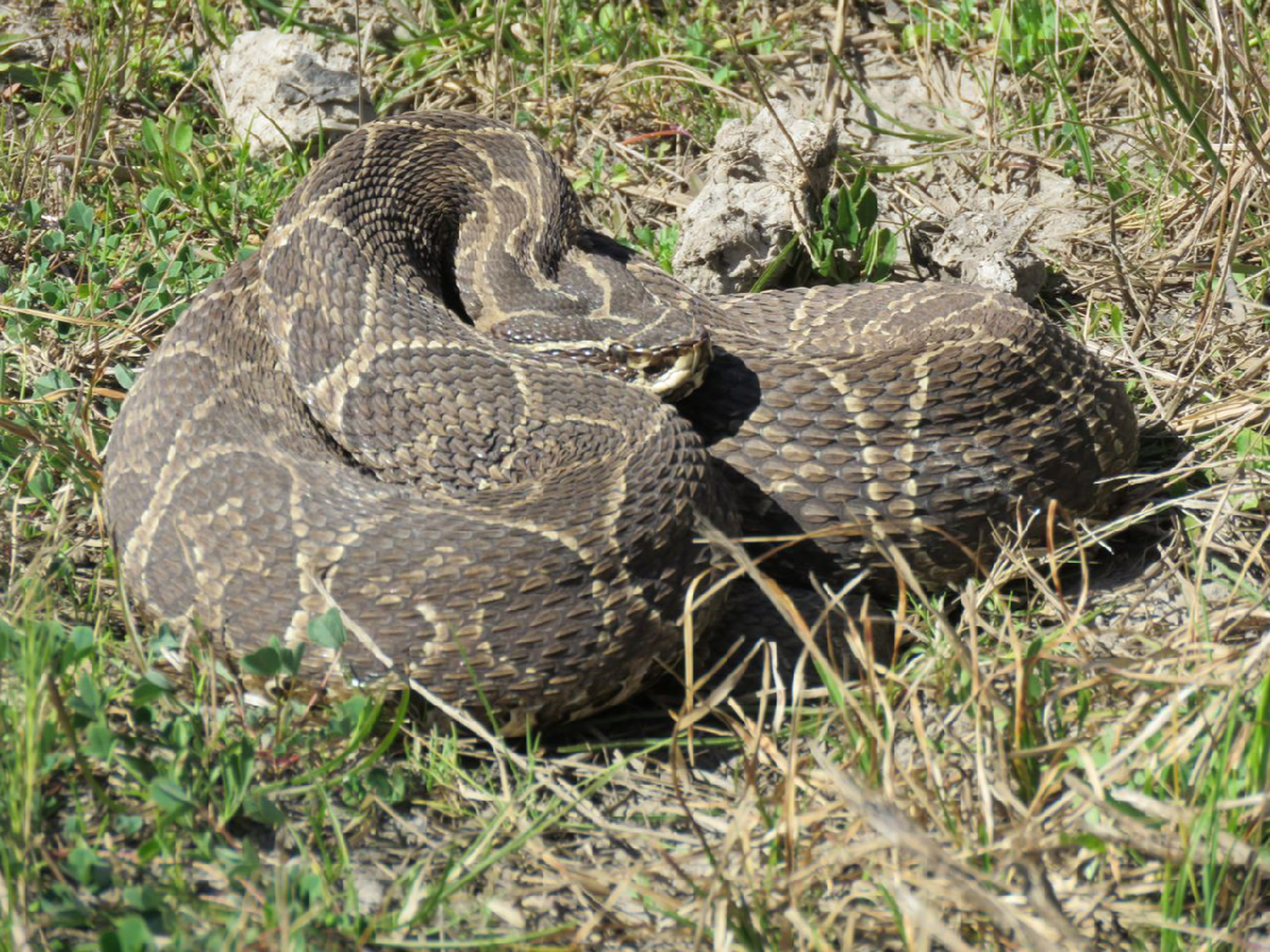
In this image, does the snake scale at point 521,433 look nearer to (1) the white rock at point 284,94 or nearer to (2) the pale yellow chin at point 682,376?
(2) the pale yellow chin at point 682,376

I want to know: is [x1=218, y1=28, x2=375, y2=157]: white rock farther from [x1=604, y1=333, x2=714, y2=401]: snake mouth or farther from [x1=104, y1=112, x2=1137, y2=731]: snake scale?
[x1=604, y1=333, x2=714, y2=401]: snake mouth

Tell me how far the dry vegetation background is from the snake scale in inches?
10.1

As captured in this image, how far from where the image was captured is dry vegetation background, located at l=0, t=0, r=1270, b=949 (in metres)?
3.04

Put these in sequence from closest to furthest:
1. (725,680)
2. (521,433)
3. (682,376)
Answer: (725,680)
(521,433)
(682,376)

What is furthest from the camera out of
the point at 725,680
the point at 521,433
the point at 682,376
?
the point at 682,376

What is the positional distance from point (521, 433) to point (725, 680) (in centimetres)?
107

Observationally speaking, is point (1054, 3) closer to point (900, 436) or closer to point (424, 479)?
point (900, 436)

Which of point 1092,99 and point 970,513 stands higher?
point 1092,99

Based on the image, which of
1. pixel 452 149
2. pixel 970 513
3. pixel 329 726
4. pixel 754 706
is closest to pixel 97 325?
pixel 452 149

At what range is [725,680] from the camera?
159 inches

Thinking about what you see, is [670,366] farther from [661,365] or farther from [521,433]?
[521,433]

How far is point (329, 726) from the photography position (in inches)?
139

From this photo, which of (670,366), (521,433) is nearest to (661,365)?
(670,366)

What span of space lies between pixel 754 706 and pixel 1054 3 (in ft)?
13.3
